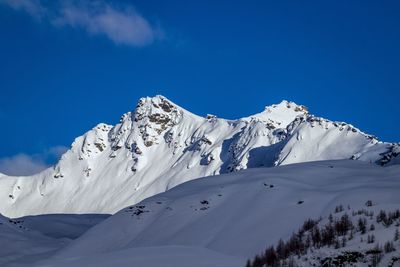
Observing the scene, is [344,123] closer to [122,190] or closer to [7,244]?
[122,190]

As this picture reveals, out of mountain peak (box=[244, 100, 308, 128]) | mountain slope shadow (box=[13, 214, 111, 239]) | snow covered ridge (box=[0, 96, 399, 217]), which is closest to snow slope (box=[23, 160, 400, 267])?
mountain slope shadow (box=[13, 214, 111, 239])

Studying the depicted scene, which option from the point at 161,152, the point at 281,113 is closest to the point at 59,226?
the point at 161,152

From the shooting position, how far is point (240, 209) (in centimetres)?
2241

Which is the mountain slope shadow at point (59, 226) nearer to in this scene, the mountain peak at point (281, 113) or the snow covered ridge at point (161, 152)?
the snow covered ridge at point (161, 152)

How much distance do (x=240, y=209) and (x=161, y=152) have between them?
124132 mm

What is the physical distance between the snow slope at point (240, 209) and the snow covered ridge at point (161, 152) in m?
63.8

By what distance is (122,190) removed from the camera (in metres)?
129

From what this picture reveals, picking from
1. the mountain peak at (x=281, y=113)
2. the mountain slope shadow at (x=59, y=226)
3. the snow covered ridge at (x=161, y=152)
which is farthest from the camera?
the mountain peak at (x=281, y=113)

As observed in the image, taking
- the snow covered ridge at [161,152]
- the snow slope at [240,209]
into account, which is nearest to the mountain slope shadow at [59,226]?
the snow slope at [240,209]

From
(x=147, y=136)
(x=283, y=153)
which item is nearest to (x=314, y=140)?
(x=283, y=153)

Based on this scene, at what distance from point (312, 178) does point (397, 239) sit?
64.5 feet

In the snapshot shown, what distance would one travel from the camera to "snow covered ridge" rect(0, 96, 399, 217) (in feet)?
352

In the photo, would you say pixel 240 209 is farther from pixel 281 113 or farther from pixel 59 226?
pixel 281 113

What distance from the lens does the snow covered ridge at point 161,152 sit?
352 feet
